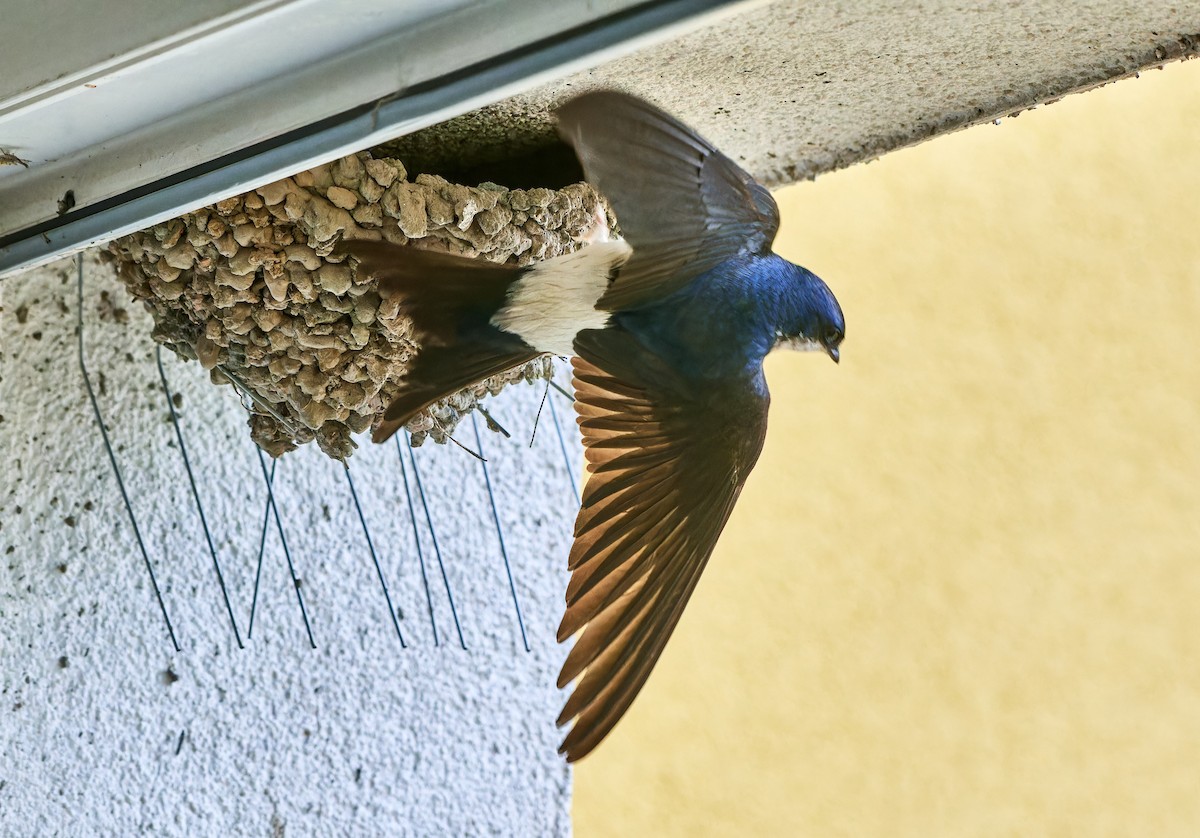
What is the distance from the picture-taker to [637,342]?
1680 mm

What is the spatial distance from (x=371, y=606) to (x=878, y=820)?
5.29 ft

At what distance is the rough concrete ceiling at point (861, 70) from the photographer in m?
1.85

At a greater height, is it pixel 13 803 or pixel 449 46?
pixel 449 46

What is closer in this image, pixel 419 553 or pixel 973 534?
pixel 419 553

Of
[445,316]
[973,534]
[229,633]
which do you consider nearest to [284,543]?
[229,633]

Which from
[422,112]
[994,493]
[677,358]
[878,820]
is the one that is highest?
[422,112]

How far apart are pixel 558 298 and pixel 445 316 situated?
167 mm

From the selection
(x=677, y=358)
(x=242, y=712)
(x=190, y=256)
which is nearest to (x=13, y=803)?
(x=242, y=712)

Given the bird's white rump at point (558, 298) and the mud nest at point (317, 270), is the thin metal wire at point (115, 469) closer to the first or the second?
the mud nest at point (317, 270)

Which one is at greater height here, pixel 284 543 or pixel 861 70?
pixel 861 70

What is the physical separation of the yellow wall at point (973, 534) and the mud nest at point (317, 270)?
171cm

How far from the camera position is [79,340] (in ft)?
7.77

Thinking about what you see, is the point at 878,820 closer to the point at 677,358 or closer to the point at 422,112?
the point at 677,358

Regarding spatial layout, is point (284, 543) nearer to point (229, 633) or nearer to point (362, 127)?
point (229, 633)
